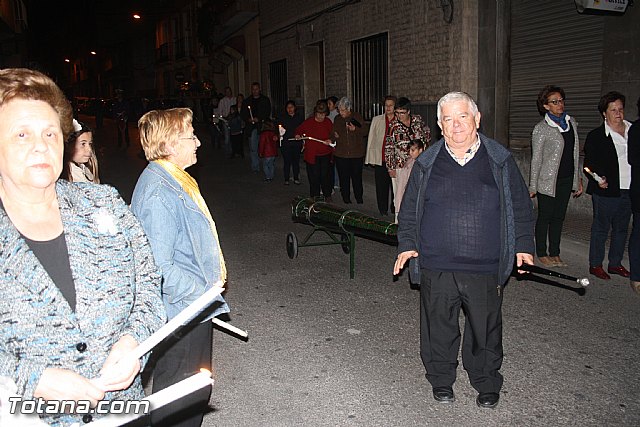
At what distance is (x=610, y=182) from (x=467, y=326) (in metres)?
A: 3.35

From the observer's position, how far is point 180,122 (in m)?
3.39

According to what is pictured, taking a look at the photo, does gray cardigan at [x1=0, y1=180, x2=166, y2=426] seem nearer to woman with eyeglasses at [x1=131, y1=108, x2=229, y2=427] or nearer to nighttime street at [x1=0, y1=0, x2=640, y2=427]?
nighttime street at [x1=0, y1=0, x2=640, y2=427]

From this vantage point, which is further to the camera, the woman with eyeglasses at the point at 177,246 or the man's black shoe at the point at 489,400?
the man's black shoe at the point at 489,400

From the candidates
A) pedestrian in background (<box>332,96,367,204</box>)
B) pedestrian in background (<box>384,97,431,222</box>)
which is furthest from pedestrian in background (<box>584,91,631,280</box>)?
pedestrian in background (<box>332,96,367,204</box>)

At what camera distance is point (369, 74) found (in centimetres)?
1658

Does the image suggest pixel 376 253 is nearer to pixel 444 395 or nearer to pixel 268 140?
pixel 444 395

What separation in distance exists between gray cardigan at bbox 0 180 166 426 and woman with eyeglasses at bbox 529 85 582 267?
5.77 meters

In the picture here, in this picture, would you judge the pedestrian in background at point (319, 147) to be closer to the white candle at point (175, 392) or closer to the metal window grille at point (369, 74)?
the metal window grille at point (369, 74)

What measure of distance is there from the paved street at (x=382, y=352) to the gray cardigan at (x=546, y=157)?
105cm

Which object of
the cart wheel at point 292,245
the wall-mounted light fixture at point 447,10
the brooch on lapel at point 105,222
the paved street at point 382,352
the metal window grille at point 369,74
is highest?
the wall-mounted light fixture at point 447,10

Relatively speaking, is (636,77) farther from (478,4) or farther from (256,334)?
(256,334)

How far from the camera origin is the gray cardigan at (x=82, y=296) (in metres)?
1.90

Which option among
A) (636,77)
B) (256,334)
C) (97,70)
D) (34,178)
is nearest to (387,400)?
(256,334)

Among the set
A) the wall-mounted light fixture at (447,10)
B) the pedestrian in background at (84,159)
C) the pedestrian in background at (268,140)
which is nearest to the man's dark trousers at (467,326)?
the pedestrian in background at (84,159)
